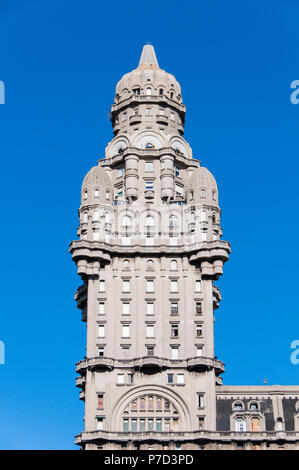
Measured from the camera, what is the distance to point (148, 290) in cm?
15600

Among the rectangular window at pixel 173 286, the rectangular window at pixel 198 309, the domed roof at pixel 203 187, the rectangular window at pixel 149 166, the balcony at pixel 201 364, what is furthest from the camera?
the rectangular window at pixel 149 166

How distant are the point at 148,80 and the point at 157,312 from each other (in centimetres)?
4864

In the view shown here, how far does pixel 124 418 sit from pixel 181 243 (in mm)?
30662

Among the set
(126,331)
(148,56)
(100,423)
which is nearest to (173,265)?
(126,331)

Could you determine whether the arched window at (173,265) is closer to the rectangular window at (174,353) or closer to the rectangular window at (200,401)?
the rectangular window at (174,353)

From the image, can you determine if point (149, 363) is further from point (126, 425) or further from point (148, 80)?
point (148, 80)

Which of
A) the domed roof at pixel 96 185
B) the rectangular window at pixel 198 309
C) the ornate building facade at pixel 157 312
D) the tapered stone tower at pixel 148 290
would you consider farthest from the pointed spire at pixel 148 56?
the rectangular window at pixel 198 309

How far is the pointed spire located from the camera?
186 metres

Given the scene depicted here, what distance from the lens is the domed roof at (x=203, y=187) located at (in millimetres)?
162500

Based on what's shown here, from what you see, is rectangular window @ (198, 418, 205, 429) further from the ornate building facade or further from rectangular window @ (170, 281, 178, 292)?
Answer: rectangular window @ (170, 281, 178, 292)

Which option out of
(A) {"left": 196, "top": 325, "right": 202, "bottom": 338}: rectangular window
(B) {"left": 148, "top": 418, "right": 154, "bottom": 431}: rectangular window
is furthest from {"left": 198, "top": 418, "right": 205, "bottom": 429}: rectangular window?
(A) {"left": 196, "top": 325, "right": 202, "bottom": 338}: rectangular window

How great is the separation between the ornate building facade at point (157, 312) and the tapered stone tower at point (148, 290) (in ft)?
0.54

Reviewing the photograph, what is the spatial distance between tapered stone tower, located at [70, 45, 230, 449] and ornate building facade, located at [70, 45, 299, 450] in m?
0.16
